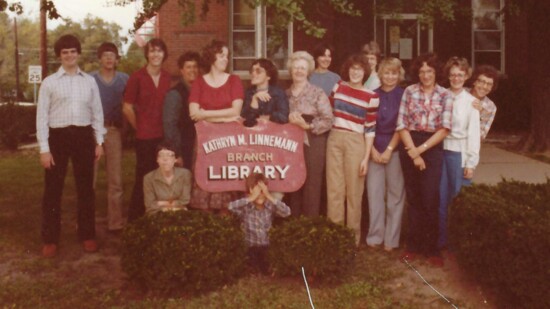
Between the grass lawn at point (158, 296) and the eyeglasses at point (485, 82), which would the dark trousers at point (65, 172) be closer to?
the grass lawn at point (158, 296)

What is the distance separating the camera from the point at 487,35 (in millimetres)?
19297

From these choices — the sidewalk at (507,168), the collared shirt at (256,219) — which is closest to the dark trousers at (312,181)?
the collared shirt at (256,219)

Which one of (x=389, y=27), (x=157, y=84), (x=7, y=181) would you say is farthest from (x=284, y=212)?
(x=389, y=27)

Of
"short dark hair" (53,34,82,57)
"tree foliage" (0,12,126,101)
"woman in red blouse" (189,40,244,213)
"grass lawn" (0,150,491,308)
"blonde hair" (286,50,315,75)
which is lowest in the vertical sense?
"grass lawn" (0,150,491,308)

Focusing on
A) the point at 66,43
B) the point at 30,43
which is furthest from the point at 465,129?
the point at 30,43

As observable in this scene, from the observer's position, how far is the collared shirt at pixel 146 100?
6629 millimetres

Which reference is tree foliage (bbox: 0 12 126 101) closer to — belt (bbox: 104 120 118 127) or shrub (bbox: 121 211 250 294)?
belt (bbox: 104 120 118 127)

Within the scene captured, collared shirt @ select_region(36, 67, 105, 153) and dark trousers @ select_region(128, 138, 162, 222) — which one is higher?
collared shirt @ select_region(36, 67, 105, 153)

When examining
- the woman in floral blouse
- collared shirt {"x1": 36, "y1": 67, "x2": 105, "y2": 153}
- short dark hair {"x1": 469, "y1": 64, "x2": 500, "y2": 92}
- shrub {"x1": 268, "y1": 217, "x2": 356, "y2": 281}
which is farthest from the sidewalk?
collared shirt {"x1": 36, "y1": 67, "x2": 105, "y2": 153}

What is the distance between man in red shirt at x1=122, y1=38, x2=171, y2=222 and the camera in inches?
261

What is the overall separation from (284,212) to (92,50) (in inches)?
3993

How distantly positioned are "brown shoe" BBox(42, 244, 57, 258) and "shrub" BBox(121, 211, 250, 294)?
1.42 m

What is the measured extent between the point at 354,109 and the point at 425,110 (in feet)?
2.09

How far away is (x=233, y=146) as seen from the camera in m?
5.99
